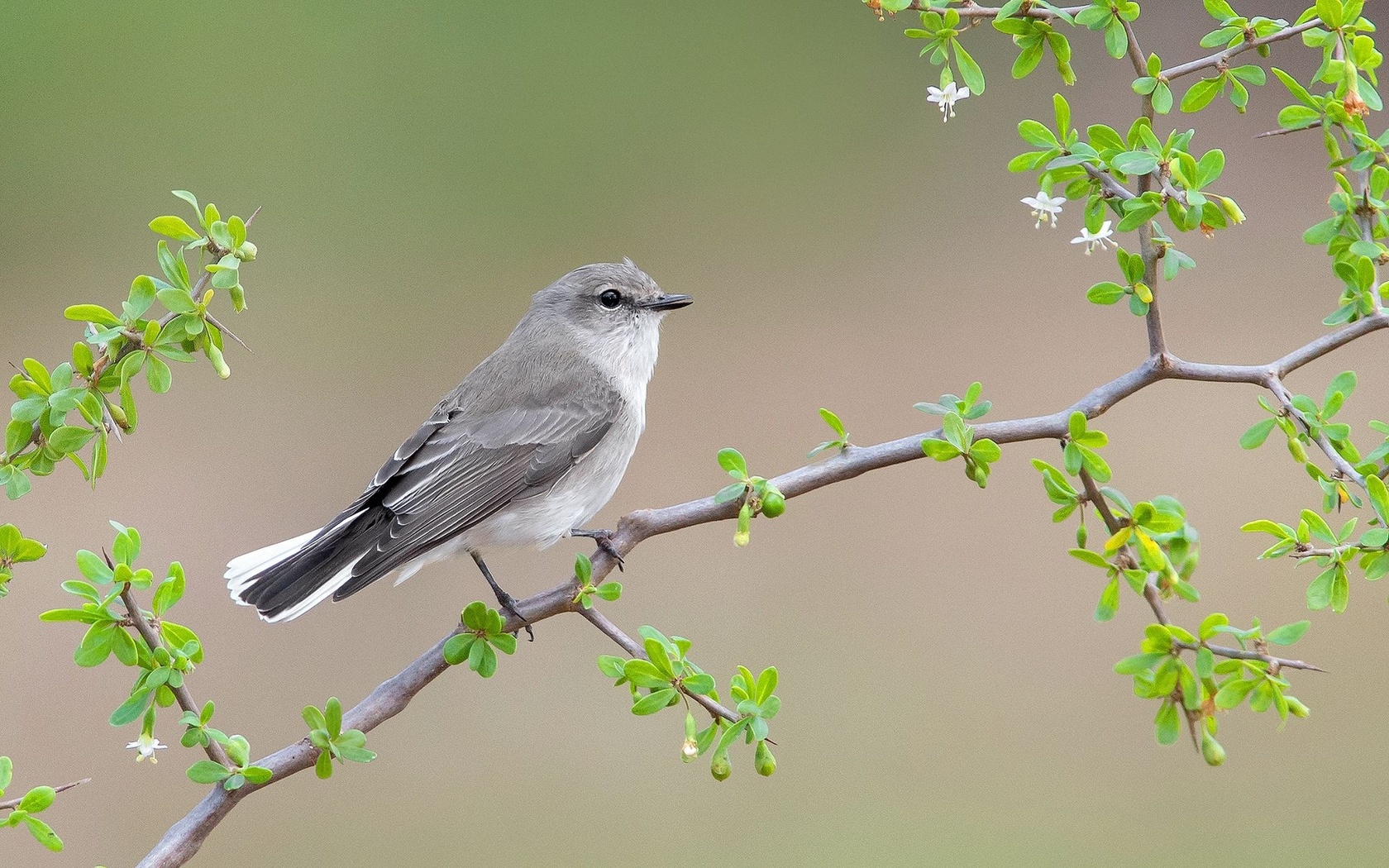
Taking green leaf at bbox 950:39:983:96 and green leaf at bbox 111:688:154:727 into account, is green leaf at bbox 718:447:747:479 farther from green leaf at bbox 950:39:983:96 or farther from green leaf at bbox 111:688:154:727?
green leaf at bbox 111:688:154:727

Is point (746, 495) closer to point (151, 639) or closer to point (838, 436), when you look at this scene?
point (838, 436)

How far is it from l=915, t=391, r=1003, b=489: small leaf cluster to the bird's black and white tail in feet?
3.56

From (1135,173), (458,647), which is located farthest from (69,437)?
(1135,173)

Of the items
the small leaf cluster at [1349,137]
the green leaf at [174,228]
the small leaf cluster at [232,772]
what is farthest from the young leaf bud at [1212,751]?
the green leaf at [174,228]

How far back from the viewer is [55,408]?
1.42m

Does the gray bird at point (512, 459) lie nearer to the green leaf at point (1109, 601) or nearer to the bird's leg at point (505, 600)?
the bird's leg at point (505, 600)

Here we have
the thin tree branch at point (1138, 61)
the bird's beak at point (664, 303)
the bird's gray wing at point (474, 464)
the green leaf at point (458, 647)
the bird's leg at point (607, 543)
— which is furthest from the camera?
the bird's beak at point (664, 303)

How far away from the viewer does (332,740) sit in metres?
1.48

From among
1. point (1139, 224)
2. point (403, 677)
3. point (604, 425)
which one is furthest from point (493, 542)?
point (1139, 224)

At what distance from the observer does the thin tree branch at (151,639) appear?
1.39 meters

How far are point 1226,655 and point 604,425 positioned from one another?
157 cm

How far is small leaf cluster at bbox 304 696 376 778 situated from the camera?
4.80 feet

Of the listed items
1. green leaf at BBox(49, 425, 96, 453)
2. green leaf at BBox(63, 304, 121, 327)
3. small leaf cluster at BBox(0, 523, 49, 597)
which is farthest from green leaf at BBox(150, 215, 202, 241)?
small leaf cluster at BBox(0, 523, 49, 597)

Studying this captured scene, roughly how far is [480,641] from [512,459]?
954 millimetres
